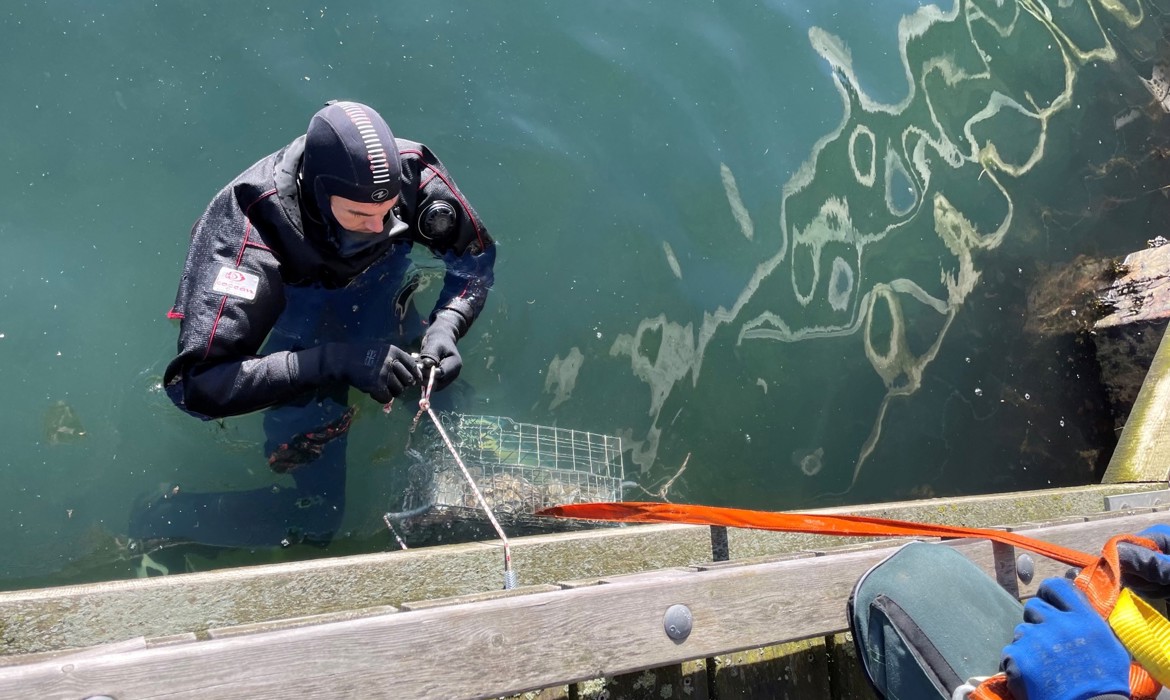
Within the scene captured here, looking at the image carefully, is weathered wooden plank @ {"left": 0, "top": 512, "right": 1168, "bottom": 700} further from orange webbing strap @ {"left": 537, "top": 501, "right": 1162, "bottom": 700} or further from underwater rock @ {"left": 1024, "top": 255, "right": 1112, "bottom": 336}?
underwater rock @ {"left": 1024, "top": 255, "right": 1112, "bottom": 336}

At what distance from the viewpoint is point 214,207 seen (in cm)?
323

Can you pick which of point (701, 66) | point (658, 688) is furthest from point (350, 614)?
point (701, 66)

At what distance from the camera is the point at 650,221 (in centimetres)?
500

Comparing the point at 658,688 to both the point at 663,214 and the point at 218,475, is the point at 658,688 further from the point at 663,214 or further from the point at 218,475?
the point at 663,214

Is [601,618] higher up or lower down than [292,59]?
lower down

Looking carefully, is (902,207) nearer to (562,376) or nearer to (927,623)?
(562,376)

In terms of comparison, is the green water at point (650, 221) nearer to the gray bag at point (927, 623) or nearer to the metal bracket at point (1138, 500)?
the metal bracket at point (1138, 500)

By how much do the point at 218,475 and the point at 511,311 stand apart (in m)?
1.69

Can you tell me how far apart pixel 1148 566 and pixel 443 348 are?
104 inches

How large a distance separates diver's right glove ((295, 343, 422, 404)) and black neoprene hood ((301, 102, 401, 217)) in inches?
25.4

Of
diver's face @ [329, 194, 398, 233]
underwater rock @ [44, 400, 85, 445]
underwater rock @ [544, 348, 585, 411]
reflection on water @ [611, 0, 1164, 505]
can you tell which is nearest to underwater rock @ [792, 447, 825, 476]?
reflection on water @ [611, 0, 1164, 505]

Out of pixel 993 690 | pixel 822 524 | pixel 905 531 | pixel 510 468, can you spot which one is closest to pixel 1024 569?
pixel 905 531

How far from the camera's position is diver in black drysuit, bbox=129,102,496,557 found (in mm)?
3094

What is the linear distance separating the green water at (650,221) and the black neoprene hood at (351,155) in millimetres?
1432
